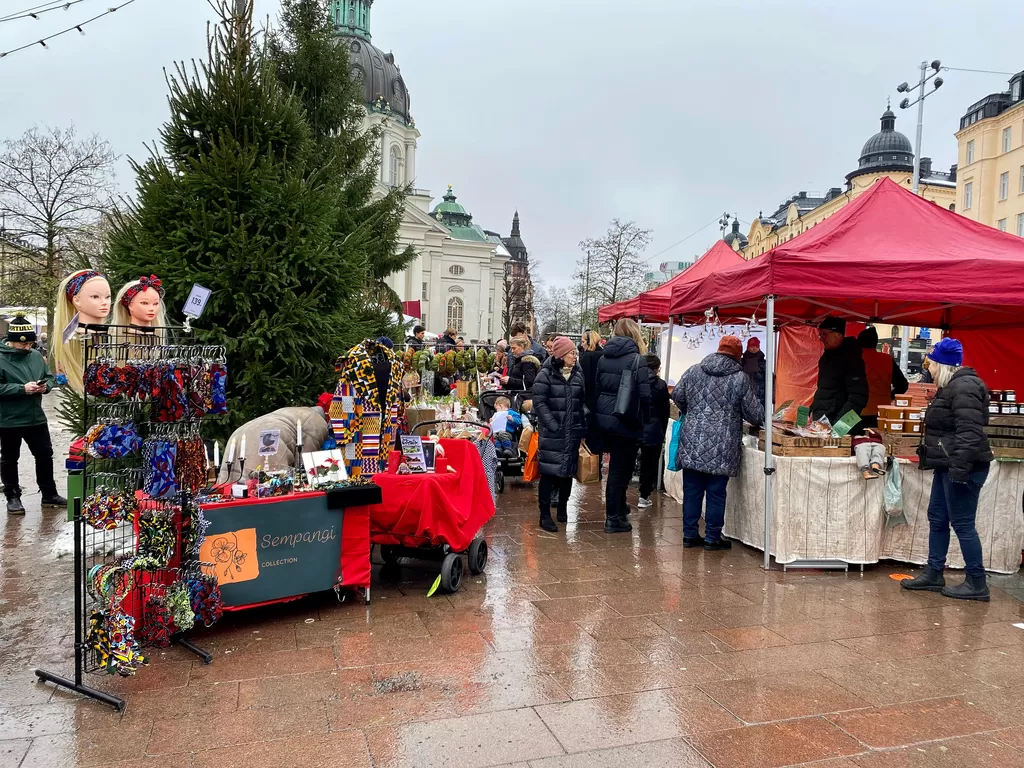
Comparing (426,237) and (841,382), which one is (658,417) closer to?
(841,382)

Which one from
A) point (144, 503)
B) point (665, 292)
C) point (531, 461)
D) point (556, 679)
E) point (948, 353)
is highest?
point (665, 292)

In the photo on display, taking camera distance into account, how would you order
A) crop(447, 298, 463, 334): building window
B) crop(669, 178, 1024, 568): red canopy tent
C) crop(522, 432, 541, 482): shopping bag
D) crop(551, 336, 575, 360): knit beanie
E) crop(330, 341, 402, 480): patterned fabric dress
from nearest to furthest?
crop(330, 341, 402, 480): patterned fabric dress → crop(669, 178, 1024, 568): red canopy tent → crop(551, 336, 575, 360): knit beanie → crop(522, 432, 541, 482): shopping bag → crop(447, 298, 463, 334): building window

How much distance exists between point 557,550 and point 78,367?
13.3 feet

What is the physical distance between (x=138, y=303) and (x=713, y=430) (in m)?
4.61

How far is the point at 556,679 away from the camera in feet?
12.3

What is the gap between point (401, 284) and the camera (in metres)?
59.9

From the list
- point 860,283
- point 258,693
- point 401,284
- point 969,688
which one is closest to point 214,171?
point 258,693

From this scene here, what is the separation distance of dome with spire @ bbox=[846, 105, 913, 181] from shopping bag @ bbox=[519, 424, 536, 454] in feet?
184

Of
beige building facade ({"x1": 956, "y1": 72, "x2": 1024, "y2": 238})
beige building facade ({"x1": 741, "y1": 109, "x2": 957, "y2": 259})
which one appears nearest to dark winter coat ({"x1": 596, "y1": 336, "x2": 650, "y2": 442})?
beige building facade ({"x1": 741, "y1": 109, "x2": 957, "y2": 259})

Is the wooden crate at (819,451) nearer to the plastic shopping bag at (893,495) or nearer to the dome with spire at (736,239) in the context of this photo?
the plastic shopping bag at (893,495)

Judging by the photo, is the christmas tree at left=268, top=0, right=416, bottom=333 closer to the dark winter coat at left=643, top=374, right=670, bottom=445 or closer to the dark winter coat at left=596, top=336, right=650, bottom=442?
the dark winter coat at left=643, top=374, right=670, bottom=445

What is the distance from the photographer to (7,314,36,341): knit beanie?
7090 millimetres

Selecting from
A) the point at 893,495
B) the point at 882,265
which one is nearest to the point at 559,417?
the point at 893,495

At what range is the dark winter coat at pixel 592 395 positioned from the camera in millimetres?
6934
